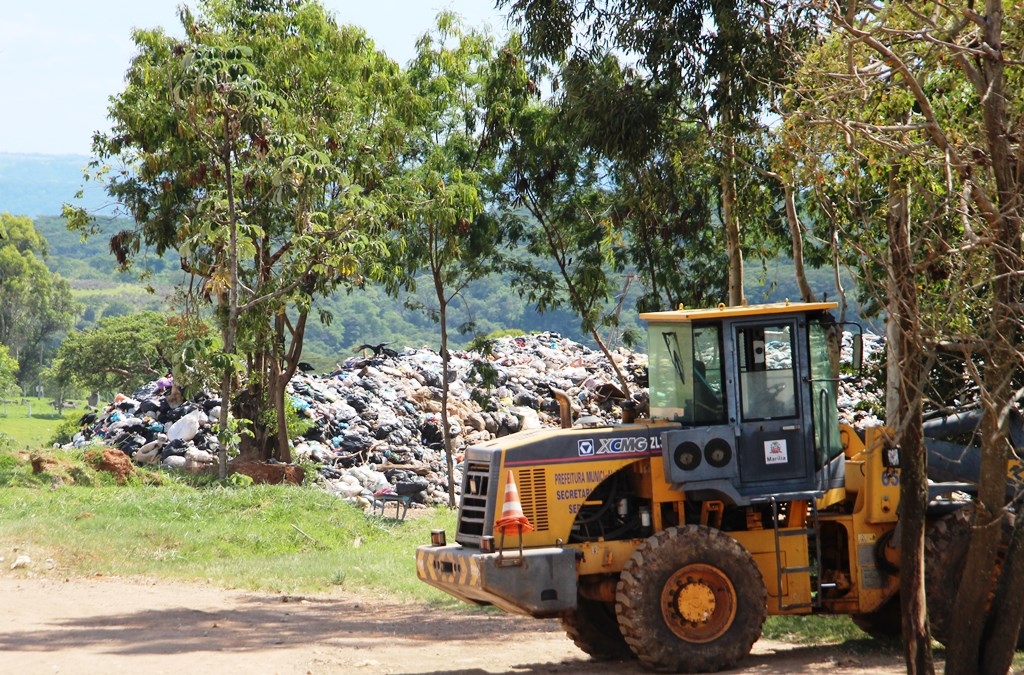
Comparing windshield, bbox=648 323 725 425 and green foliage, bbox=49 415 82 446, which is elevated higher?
green foliage, bbox=49 415 82 446

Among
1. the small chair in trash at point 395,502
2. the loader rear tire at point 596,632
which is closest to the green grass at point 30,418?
the small chair in trash at point 395,502

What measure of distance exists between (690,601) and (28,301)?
7490 centimetres

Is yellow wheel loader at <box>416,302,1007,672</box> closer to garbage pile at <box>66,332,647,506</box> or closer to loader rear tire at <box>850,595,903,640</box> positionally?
loader rear tire at <box>850,595,903,640</box>

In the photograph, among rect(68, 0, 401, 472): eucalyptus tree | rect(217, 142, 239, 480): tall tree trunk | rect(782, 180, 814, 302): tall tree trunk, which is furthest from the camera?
rect(68, 0, 401, 472): eucalyptus tree

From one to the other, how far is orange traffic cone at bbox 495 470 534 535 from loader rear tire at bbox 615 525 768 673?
32.6 inches

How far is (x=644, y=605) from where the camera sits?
8.08 metres

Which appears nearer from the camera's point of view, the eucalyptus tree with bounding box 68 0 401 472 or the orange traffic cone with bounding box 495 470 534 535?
the orange traffic cone with bounding box 495 470 534 535

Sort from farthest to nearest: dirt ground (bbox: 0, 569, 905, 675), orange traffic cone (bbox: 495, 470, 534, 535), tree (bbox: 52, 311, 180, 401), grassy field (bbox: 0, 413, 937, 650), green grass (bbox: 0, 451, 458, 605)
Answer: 1. tree (bbox: 52, 311, 180, 401)
2. green grass (bbox: 0, 451, 458, 605)
3. grassy field (bbox: 0, 413, 937, 650)
4. dirt ground (bbox: 0, 569, 905, 675)
5. orange traffic cone (bbox: 495, 470, 534, 535)

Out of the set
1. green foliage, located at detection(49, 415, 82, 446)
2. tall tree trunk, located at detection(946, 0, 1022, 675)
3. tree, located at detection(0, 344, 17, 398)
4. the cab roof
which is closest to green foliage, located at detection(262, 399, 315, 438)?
green foliage, located at detection(49, 415, 82, 446)

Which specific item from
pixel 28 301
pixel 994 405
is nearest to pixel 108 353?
pixel 28 301

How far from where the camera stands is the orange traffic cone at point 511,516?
7816 millimetres

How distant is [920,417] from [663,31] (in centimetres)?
752

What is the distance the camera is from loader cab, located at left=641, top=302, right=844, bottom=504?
844cm

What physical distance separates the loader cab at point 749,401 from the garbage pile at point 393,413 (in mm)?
11685
